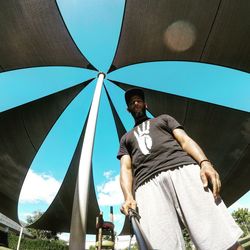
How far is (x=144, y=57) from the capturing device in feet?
21.9

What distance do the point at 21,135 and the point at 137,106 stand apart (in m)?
6.19

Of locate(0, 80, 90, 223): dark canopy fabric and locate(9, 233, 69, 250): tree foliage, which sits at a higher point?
locate(9, 233, 69, 250): tree foliage

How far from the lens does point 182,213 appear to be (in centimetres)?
176

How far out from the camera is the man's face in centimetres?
254

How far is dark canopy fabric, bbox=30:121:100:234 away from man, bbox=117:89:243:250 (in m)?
7.79

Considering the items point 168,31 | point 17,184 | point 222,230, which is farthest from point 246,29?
point 17,184

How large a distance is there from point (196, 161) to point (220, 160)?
20.4 ft

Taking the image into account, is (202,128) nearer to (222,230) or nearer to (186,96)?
(186,96)

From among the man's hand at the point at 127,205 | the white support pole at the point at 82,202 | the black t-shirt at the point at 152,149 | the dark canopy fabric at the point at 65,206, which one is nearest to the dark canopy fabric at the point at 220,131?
the white support pole at the point at 82,202

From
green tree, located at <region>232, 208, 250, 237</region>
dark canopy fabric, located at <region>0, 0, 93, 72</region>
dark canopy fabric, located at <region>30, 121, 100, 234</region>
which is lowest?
dark canopy fabric, located at <region>30, 121, 100, 234</region>

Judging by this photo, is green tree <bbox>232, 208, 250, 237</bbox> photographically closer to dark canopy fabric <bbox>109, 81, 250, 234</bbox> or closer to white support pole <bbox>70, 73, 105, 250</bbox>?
dark canopy fabric <bbox>109, 81, 250, 234</bbox>

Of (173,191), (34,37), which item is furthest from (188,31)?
(173,191)

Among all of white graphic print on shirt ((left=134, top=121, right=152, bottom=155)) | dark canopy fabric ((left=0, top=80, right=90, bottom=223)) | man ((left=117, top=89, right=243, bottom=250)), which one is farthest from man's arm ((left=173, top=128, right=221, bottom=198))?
dark canopy fabric ((left=0, top=80, right=90, bottom=223))

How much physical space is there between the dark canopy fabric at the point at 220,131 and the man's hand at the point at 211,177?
5.44m
